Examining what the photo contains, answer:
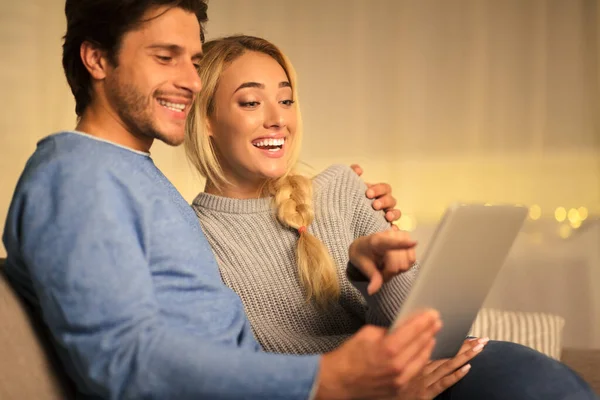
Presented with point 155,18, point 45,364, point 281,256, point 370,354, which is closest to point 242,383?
point 370,354

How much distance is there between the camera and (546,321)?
2.36 meters

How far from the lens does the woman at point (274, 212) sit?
5.36 ft

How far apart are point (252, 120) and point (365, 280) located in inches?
18.9

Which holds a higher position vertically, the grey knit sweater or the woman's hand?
the grey knit sweater

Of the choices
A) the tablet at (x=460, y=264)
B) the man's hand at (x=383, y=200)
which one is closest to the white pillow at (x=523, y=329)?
the man's hand at (x=383, y=200)

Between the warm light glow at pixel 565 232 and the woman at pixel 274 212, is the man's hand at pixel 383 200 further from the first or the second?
the warm light glow at pixel 565 232

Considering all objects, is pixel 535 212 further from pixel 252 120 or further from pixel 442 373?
pixel 442 373

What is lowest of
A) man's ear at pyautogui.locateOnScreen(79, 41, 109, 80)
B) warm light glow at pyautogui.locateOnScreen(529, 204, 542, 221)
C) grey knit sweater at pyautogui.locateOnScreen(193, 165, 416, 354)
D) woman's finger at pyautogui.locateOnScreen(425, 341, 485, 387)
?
warm light glow at pyautogui.locateOnScreen(529, 204, 542, 221)

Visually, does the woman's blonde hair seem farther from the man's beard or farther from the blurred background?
the blurred background

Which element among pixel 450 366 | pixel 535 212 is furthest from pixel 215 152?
pixel 535 212

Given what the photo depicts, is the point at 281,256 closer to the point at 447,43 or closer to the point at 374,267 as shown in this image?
the point at 374,267

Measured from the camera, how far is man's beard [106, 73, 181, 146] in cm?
124

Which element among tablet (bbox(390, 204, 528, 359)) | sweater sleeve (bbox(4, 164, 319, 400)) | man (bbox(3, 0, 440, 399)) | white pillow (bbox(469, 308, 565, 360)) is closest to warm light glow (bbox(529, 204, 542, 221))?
white pillow (bbox(469, 308, 565, 360))

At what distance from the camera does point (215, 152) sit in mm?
1844
